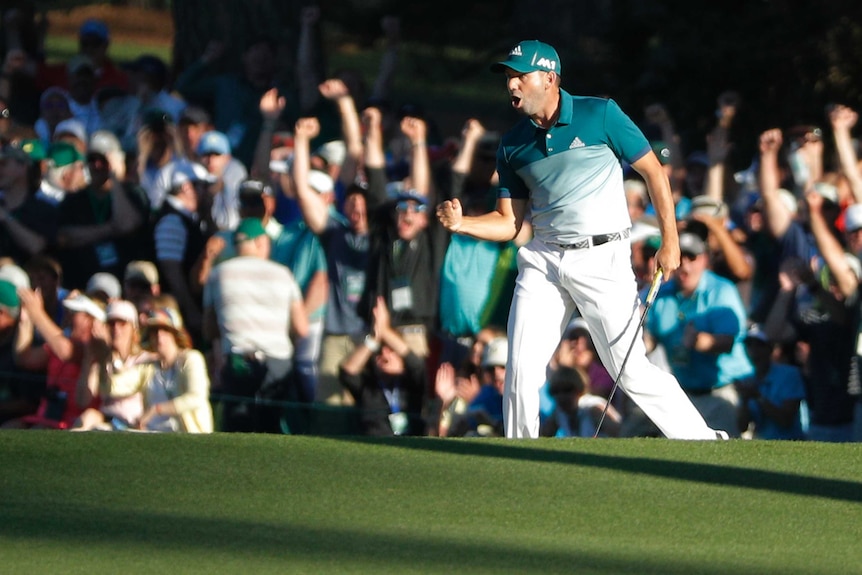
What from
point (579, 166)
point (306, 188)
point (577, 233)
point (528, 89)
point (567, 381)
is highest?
point (528, 89)

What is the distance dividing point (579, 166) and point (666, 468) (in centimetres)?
143

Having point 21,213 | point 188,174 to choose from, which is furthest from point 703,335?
point 21,213

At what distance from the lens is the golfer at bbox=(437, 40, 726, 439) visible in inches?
303

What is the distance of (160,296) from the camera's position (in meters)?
11.4

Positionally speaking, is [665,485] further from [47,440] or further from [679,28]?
[679,28]

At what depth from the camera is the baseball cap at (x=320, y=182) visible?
11.9 metres

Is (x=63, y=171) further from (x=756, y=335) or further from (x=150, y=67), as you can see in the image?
(x=756, y=335)

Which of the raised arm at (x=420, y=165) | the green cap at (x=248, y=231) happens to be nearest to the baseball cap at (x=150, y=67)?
the raised arm at (x=420, y=165)

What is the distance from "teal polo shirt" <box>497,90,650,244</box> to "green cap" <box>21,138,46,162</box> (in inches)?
241

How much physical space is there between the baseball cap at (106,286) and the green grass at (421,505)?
3855 millimetres

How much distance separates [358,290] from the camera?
11.6 metres

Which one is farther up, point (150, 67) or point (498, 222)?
point (150, 67)

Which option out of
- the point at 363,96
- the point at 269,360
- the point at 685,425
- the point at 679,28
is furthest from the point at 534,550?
the point at 679,28

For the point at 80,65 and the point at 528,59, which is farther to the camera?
the point at 80,65
